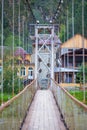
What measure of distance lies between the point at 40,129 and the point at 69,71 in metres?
30.8

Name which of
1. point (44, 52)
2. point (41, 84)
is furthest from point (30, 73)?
point (41, 84)

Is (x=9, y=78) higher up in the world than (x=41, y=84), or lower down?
higher up

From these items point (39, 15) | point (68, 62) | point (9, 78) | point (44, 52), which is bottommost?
point (9, 78)

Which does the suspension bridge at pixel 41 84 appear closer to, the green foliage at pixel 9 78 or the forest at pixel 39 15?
the green foliage at pixel 9 78

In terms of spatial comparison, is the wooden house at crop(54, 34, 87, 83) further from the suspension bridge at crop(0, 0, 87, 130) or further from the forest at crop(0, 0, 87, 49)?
the forest at crop(0, 0, 87, 49)

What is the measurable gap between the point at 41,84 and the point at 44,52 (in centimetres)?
305

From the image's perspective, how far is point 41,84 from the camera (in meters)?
31.2

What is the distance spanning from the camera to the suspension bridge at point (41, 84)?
664 centimetres

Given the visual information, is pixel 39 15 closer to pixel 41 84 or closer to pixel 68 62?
Answer: pixel 41 84

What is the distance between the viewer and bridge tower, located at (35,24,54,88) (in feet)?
99.0

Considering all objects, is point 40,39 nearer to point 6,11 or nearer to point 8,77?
point 8,77

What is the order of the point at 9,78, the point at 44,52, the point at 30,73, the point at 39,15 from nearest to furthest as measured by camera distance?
the point at 44,52 → the point at 9,78 → the point at 39,15 → the point at 30,73

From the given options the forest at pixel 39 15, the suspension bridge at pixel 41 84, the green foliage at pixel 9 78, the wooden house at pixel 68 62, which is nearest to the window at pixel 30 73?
the suspension bridge at pixel 41 84

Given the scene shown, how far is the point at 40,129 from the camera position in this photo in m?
8.44
